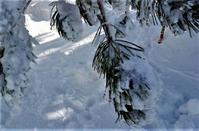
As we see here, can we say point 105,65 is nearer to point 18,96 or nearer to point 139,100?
point 139,100

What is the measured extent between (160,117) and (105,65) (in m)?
2.22

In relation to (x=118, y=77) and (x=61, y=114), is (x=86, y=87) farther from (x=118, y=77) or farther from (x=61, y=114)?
Answer: (x=118, y=77)

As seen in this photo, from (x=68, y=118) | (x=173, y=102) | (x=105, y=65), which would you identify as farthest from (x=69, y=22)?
(x=173, y=102)

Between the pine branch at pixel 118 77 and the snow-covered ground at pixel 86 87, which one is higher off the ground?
the pine branch at pixel 118 77

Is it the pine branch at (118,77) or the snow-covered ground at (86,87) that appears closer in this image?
the pine branch at (118,77)

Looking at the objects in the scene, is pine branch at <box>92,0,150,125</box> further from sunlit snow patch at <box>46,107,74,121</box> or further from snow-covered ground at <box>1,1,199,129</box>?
sunlit snow patch at <box>46,107,74,121</box>

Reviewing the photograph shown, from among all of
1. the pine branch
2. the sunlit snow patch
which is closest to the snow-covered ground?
the sunlit snow patch

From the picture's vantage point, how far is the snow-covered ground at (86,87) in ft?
12.8

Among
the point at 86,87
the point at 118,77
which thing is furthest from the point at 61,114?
the point at 118,77

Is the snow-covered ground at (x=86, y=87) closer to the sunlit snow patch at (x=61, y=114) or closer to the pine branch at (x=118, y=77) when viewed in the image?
the sunlit snow patch at (x=61, y=114)

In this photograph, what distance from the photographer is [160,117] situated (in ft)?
12.9

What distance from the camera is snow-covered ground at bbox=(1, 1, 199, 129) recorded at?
3.91 meters

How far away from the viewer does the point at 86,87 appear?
4211mm

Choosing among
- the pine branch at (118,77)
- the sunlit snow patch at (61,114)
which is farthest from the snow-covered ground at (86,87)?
the pine branch at (118,77)
